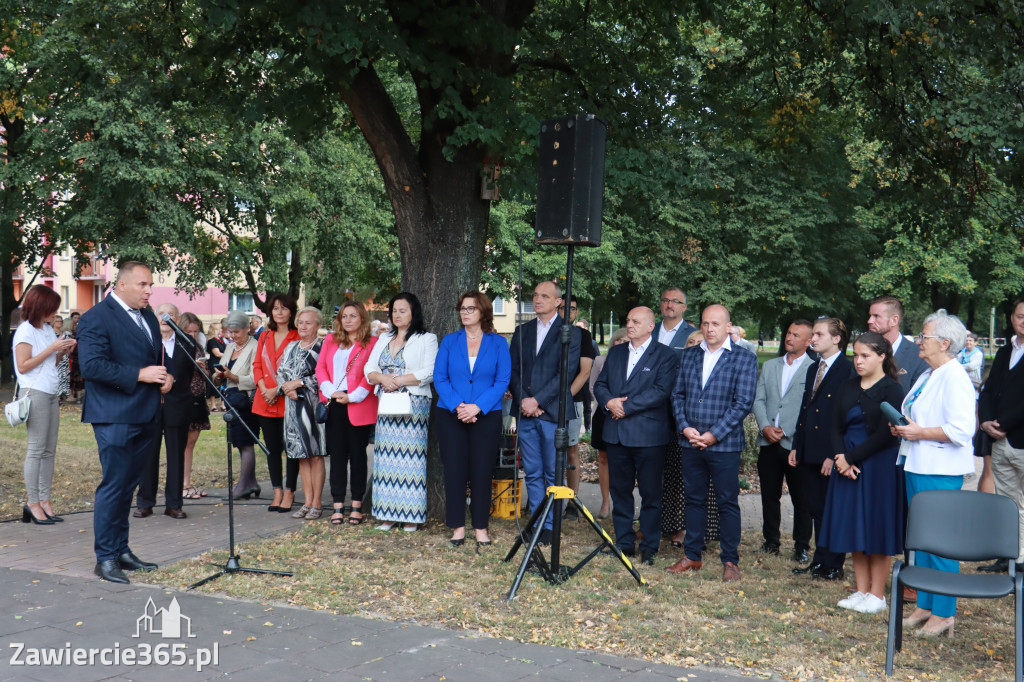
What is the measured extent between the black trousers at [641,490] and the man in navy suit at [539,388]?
587 millimetres

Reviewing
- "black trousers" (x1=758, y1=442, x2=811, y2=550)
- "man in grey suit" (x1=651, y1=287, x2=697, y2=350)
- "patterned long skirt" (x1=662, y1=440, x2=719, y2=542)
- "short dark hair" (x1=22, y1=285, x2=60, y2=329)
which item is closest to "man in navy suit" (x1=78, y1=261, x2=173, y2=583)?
"short dark hair" (x1=22, y1=285, x2=60, y2=329)

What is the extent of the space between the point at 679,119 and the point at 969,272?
27787 mm

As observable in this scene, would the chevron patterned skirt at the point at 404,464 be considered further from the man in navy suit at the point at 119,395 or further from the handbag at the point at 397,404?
the man in navy suit at the point at 119,395

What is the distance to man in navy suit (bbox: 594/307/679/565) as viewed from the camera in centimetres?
723

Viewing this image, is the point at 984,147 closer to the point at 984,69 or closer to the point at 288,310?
the point at 984,69

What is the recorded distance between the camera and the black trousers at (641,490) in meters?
7.28

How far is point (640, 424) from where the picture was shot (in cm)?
724

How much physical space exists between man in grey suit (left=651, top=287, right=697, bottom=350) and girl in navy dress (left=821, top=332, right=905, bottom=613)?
1.86 meters

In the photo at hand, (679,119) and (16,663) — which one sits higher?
(679,119)

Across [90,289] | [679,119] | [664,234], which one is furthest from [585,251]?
[90,289]

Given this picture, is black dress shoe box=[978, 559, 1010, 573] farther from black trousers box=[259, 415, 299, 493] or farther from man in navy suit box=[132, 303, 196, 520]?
man in navy suit box=[132, 303, 196, 520]

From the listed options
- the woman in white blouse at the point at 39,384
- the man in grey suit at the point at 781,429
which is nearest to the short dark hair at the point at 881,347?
the man in grey suit at the point at 781,429

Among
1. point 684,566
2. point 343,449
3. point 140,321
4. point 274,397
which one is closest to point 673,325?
point 684,566

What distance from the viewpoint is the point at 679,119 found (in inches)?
400
